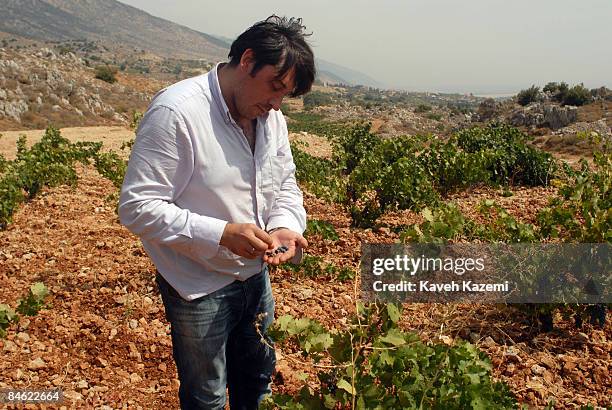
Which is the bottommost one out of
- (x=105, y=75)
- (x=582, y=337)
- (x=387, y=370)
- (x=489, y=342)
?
(x=105, y=75)

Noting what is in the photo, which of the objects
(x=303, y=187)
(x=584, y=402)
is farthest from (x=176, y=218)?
(x=303, y=187)

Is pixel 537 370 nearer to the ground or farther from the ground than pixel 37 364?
farther from the ground

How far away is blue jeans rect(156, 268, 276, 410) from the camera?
190 centimetres

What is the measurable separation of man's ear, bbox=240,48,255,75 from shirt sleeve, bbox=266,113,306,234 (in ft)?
1.33

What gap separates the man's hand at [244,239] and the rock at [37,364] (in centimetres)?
233

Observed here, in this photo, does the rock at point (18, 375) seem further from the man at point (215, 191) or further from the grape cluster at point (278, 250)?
the grape cluster at point (278, 250)

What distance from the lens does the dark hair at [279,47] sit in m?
1.71

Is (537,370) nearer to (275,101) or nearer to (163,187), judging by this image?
(275,101)

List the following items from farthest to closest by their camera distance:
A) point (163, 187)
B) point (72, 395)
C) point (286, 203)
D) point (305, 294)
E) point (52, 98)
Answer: point (52, 98) → point (305, 294) → point (72, 395) → point (286, 203) → point (163, 187)

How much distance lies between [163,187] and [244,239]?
0.32m

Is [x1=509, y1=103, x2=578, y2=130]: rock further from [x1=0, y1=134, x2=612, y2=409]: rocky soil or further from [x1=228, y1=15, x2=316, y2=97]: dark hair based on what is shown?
[x1=228, y1=15, x2=316, y2=97]: dark hair

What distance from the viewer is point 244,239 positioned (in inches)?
67.7

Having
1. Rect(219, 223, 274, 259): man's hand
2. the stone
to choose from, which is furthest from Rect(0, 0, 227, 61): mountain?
Rect(219, 223, 274, 259): man's hand

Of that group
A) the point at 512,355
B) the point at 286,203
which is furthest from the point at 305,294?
the point at 286,203
